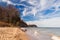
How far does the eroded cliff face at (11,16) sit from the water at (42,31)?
51 centimetres

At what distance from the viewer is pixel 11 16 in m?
6.22

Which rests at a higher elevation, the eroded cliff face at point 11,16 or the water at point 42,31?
the eroded cliff face at point 11,16

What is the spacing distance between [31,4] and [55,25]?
0.99 metres

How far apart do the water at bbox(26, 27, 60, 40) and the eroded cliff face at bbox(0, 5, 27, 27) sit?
0.51m

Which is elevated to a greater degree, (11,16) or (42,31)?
(11,16)

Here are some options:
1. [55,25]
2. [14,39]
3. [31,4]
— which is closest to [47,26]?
→ [55,25]

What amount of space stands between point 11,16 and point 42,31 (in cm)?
151

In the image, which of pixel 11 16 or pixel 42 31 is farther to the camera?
pixel 42 31

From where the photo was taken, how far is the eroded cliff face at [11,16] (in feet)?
Answer: 20.2

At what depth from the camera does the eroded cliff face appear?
20.2 ft

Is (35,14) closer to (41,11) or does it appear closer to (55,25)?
(41,11)

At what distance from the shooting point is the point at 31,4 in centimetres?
621

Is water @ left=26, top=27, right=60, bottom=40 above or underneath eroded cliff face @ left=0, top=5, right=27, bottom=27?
underneath

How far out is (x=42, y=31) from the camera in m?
7.20
